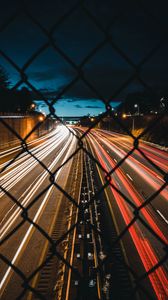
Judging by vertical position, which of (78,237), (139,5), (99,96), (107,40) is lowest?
(78,237)

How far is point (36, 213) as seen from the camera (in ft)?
72.1

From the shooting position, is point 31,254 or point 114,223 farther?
point 114,223

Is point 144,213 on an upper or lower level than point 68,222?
upper

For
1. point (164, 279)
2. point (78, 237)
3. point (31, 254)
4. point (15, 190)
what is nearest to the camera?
point (164, 279)

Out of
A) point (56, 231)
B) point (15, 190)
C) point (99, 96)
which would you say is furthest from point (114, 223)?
point (99, 96)

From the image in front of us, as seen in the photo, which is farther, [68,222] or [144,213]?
[144,213]

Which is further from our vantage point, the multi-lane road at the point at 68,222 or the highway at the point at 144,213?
the highway at the point at 144,213

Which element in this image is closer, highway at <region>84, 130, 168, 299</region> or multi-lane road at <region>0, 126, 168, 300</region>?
multi-lane road at <region>0, 126, 168, 300</region>

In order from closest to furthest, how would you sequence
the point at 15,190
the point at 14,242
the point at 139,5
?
1. the point at 139,5
2. the point at 14,242
3. the point at 15,190

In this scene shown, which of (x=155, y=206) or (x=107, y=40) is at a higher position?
(x=107, y=40)

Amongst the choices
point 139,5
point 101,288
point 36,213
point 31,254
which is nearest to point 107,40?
point 139,5

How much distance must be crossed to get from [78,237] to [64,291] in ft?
19.7

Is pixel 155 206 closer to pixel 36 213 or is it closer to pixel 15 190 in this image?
pixel 36 213

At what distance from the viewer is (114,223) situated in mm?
20141
